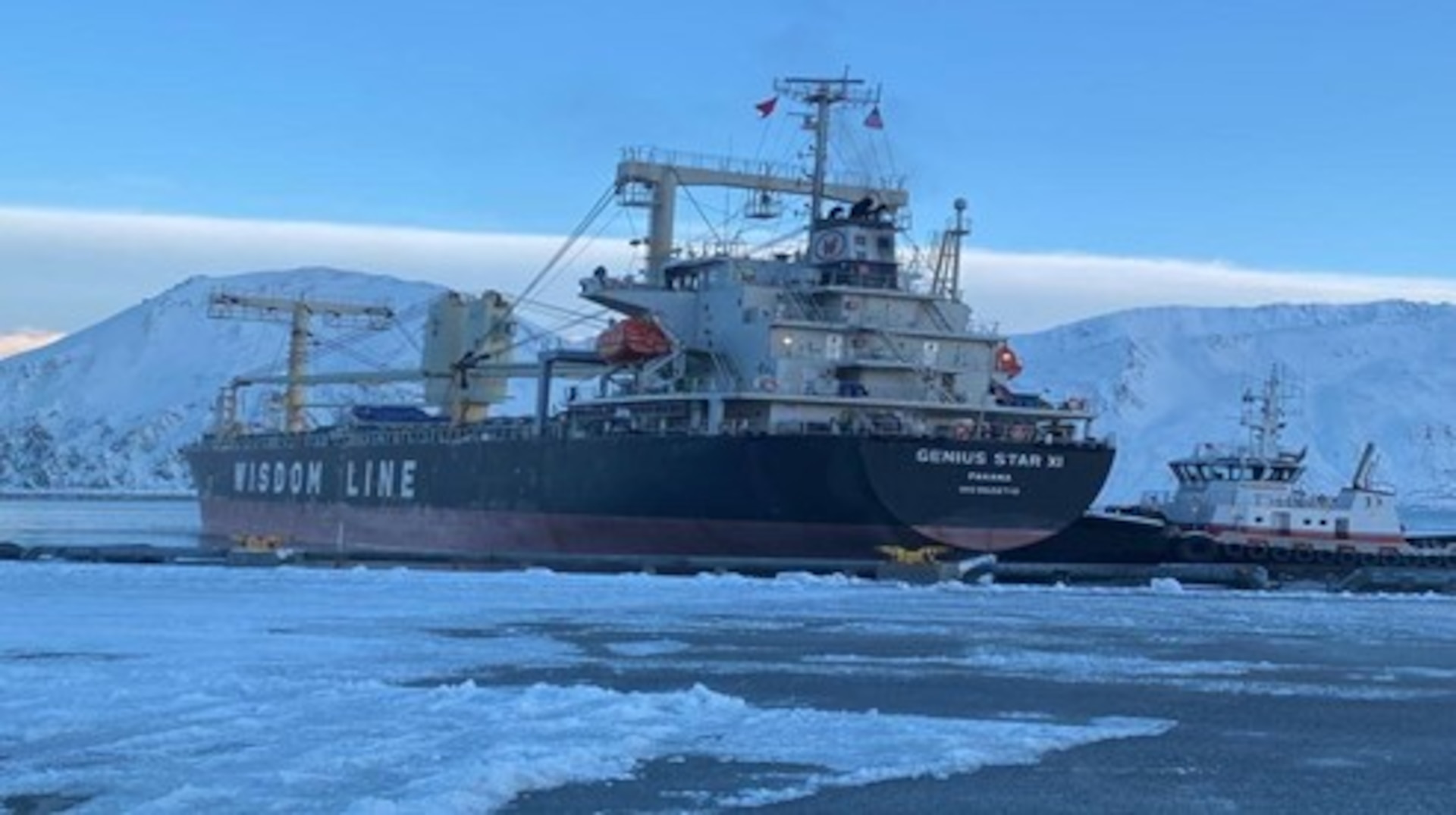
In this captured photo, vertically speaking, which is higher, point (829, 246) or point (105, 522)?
point (829, 246)

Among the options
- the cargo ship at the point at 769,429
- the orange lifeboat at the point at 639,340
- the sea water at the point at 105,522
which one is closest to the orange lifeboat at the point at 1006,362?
the cargo ship at the point at 769,429

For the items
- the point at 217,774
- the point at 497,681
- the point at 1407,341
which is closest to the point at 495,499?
the point at 497,681

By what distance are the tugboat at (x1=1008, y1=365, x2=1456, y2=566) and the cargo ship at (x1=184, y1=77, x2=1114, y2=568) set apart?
6.17 ft

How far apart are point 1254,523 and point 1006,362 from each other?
526 centimetres

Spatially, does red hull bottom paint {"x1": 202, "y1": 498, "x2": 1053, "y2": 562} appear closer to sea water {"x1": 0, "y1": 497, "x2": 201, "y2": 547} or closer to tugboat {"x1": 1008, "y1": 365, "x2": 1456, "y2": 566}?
tugboat {"x1": 1008, "y1": 365, "x2": 1456, "y2": 566}

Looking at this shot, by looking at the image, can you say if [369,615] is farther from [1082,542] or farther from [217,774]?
[1082,542]

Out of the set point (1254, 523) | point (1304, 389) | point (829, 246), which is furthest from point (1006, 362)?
point (1304, 389)

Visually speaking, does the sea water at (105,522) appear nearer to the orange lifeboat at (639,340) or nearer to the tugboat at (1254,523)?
the orange lifeboat at (639,340)

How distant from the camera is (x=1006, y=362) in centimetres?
3331

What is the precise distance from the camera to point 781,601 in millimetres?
19656

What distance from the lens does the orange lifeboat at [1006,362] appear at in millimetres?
33031

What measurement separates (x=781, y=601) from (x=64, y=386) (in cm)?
17817

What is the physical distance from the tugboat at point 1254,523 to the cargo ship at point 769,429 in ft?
6.17

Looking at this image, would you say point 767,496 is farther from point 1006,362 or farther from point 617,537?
point 1006,362
